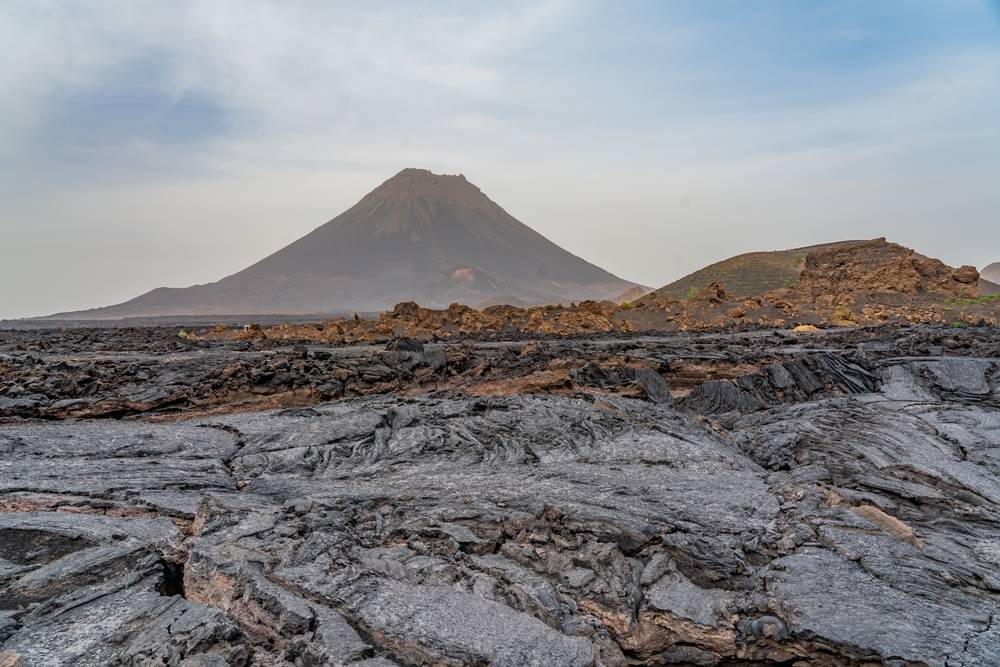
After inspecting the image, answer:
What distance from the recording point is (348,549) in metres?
5.50

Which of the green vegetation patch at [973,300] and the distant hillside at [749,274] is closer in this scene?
the green vegetation patch at [973,300]

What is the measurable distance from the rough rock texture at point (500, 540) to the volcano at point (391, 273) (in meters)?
111

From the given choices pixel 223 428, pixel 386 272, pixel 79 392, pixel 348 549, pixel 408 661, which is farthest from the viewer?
pixel 386 272

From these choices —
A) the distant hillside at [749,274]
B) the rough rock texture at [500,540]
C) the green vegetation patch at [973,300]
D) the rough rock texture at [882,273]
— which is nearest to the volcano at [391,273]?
the distant hillside at [749,274]

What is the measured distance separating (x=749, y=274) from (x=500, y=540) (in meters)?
50.0

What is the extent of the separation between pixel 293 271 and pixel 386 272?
81.3 ft

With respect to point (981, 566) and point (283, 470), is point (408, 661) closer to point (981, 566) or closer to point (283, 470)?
point (283, 470)

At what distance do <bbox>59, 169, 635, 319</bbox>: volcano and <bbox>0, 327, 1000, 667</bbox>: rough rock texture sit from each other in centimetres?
11099

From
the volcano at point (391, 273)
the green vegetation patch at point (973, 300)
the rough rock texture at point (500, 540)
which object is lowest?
the rough rock texture at point (500, 540)

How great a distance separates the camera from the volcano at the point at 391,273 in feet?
484

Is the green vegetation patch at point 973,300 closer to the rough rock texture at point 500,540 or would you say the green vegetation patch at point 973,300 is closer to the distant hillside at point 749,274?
the distant hillside at point 749,274

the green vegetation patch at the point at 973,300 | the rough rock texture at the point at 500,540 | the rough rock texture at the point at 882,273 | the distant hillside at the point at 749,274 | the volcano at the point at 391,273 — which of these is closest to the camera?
the rough rock texture at the point at 500,540

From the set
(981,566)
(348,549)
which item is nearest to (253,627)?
(348,549)

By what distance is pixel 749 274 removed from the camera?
2032 inches
